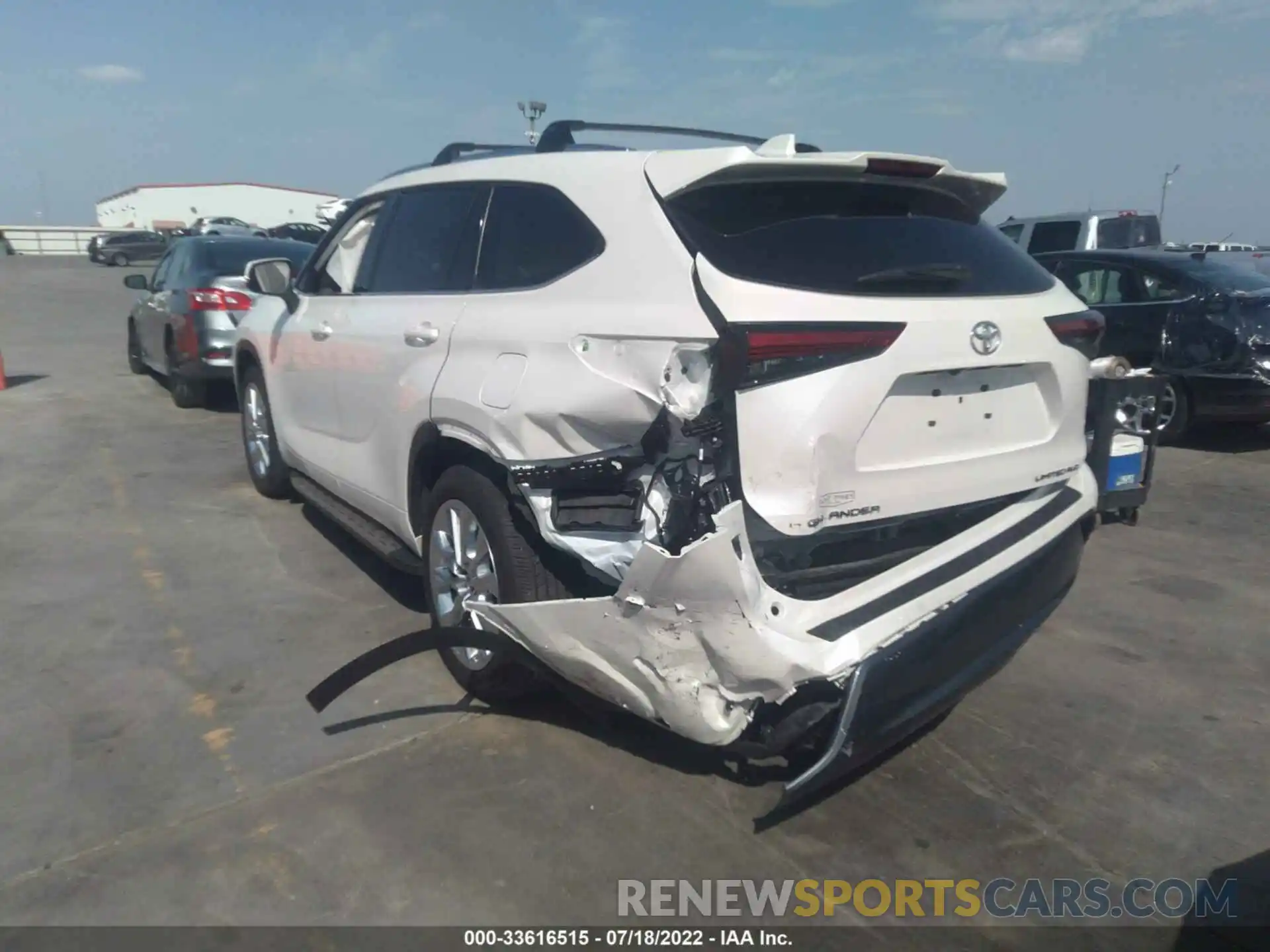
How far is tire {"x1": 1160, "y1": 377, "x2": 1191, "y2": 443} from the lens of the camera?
8773 millimetres

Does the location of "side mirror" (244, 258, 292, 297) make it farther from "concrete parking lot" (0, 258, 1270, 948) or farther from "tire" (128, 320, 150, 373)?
"tire" (128, 320, 150, 373)

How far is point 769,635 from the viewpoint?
275 cm

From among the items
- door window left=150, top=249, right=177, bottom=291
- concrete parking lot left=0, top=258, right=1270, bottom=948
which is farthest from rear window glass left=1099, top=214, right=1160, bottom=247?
door window left=150, top=249, right=177, bottom=291

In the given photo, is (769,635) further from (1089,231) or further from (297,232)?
(297,232)

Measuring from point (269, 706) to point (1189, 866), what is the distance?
3189 mm

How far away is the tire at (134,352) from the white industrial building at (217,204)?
192 feet

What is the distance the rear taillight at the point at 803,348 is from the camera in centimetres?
279

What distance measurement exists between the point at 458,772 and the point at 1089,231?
12.5m

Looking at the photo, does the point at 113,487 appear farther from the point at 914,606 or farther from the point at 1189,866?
the point at 1189,866

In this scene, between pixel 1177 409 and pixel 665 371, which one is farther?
pixel 1177 409

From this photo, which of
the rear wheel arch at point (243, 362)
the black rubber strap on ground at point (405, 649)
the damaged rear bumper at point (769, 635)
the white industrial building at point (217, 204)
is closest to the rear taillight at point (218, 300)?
the rear wheel arch at point (243, 362)

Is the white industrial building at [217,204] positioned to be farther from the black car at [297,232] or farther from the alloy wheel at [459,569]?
the alloy wheel at [459,569]

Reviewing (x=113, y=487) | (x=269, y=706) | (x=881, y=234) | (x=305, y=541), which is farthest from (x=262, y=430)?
(x=881, y=234)

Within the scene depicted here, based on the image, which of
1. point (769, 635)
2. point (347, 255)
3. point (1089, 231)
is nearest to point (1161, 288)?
point (1089, 231)
